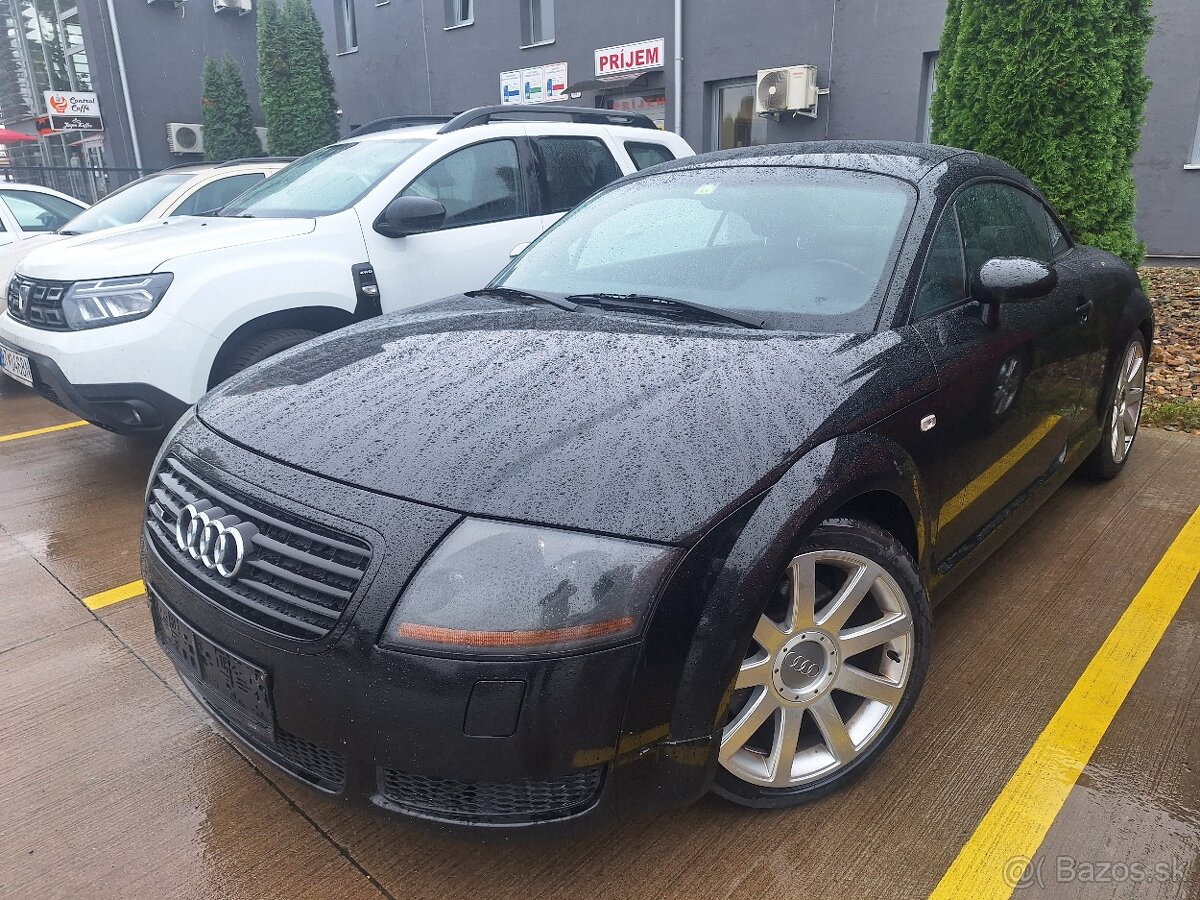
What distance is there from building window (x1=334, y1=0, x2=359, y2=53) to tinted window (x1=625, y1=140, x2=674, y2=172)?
16.4 m

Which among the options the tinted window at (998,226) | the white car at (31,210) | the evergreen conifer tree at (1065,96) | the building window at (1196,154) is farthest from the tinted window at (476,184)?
the building window at (1196,154)

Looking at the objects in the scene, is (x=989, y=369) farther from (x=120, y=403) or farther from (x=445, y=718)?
(x=120, y=403)

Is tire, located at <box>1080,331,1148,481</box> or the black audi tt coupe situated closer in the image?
the black audi tt coupe

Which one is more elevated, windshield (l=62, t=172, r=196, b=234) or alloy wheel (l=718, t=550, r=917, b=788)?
windshield (l=62, t=172, r=196, b=234)

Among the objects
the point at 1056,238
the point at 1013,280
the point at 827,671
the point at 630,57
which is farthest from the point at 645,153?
the point at 630,57

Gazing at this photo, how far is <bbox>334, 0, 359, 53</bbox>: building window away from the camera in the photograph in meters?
19.6

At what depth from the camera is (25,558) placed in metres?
3.62

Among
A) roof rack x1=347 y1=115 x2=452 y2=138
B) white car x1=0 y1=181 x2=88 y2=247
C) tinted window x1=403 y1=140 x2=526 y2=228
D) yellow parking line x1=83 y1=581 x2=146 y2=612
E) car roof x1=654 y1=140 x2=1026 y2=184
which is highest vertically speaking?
roof rack x1=347 y1=115 x2=452 y2=138

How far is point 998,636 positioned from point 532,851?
1766mm

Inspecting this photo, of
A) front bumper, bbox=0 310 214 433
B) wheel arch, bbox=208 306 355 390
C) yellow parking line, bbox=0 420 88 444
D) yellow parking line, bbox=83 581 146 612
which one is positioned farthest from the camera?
yellow parking line, bbox=0 420 88 444

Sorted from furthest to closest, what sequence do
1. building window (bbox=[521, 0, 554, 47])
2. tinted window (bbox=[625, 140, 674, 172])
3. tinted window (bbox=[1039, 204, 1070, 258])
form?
building window (bbox=[521, 0, 554, 47])
tinted window (bbox=[625, 140, 674, 172])
tinted window (bbox=[1039, 204, 1070, 258])

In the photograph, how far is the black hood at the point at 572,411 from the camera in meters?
1.69

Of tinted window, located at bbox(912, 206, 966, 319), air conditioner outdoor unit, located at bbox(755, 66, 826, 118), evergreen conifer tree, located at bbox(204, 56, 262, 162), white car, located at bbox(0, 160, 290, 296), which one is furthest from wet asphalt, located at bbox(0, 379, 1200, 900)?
evergreen conifer tree, located at bbox(204, 56, 262, 162)

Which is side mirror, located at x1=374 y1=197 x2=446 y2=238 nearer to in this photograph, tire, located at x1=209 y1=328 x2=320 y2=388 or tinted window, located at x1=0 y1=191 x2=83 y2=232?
tire, located at x1=209 y1=328 x2=320 y2=388
